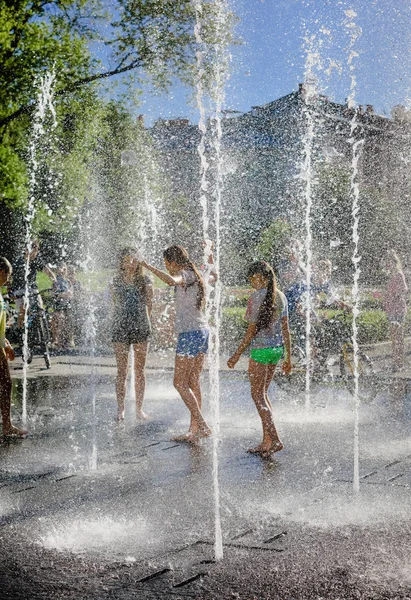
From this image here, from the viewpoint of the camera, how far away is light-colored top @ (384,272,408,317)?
12.3 metres

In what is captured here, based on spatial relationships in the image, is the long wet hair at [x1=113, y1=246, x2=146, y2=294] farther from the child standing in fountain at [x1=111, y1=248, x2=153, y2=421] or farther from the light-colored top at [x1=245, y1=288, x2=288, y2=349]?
the light-colored top at [x1=245, y1=288, x2=288, y2=349]

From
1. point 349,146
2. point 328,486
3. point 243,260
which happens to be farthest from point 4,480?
point 349,146

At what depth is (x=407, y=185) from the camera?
4628cm

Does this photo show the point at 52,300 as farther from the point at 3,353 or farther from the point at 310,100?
the point at 310,100

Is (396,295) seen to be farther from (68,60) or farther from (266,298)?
(68,60)

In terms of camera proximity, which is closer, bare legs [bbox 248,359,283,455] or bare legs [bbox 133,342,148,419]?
bare legs [bbox 248,359,283,455]

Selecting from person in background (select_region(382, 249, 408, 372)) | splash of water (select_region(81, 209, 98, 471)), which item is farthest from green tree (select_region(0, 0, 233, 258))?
person in background (select_region(382, 249, 408, 372))

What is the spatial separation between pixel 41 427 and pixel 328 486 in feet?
11.3

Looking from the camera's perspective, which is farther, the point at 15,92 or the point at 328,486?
the point at 15,92

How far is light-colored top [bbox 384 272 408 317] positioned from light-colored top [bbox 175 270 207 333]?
5.94 m

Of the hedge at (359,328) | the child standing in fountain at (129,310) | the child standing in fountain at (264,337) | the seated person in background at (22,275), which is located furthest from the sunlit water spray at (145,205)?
the child standing in fountain at (264,337)

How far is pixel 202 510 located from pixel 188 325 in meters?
2.44

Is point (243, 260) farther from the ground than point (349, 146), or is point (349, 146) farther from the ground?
point (349, 146)

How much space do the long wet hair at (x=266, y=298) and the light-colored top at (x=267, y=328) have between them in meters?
0.03
